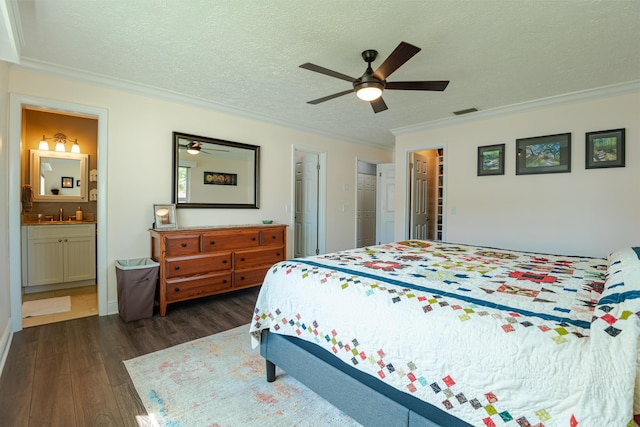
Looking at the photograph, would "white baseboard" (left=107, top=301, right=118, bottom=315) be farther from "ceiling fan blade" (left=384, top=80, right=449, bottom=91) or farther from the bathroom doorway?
"ceiling fan blade" (left=384, top=80, right=449, bottom=91)

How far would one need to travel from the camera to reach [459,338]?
109 centimetres

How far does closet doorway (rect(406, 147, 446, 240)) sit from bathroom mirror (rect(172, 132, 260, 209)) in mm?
2551

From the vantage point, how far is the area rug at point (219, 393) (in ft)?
5.40

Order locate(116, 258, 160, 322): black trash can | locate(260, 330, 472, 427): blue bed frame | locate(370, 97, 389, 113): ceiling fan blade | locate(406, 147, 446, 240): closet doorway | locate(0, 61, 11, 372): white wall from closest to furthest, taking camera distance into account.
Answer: locate(260, 330, 472, 427): blue bed frame → locate(0, 61, 11, 372): white wall → locate(370, 97, 389, 113): ceiling fan blade → locate(116, 258, 160, 322): black trash can → locate(406, 147, 446, 240): closet doorway

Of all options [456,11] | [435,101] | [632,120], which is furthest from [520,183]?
[456,11]

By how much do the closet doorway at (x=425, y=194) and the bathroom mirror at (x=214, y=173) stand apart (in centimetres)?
255

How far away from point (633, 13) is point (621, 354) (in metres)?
2.37

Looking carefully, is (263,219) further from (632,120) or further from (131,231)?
(632,120)

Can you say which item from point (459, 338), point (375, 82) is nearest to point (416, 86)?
point (375, 82)

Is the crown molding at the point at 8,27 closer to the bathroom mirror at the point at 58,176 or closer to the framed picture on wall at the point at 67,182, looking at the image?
the bathroom mirror at the point at 58,176

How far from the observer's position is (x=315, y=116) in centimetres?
429

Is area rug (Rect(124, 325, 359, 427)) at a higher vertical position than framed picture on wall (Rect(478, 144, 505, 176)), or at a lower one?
lower

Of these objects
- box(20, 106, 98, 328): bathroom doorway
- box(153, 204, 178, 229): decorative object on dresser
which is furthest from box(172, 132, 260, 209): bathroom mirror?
box(20, 106, 98, 328): bathroom doorway

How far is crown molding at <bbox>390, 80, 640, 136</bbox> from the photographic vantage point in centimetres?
316
